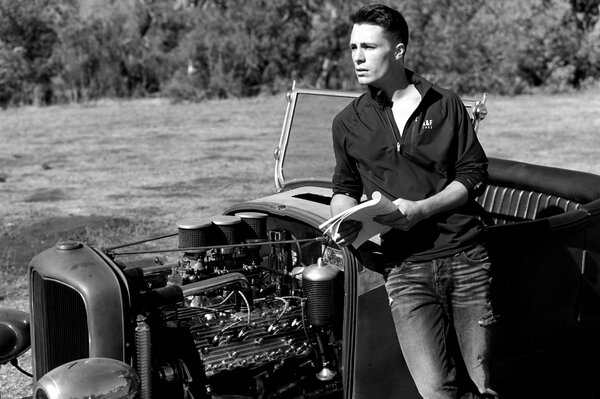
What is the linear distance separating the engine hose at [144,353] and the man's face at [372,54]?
1.23 metres

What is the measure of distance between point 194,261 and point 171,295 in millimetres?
455

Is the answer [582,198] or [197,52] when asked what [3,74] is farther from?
[582,198]

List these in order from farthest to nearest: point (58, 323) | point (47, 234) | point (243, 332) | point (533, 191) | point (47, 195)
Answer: point (47, 195)
point (47, 234)
point (533, 191)
point (243, 332)
point (58, 323)

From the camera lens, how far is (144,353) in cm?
307

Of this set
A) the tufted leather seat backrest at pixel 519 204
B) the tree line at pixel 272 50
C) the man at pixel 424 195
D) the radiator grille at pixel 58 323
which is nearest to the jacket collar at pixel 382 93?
the man at pixel 424 195

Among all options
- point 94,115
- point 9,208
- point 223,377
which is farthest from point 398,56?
point 94,115

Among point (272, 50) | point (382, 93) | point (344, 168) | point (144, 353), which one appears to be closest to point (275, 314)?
point (144, 353)

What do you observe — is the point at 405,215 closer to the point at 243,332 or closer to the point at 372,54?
the point at 372,54

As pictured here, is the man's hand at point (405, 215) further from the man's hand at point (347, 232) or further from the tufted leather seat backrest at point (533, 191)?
the tufted leather seat backrest at point (533, 191)

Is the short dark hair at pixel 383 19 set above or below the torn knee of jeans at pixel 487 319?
above

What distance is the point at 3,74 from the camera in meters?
21.0

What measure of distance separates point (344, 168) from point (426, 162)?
1.13 ft

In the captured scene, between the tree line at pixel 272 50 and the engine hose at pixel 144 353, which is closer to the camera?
the engine hose at pixel 144 353

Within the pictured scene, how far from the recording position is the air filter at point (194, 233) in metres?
3.63
